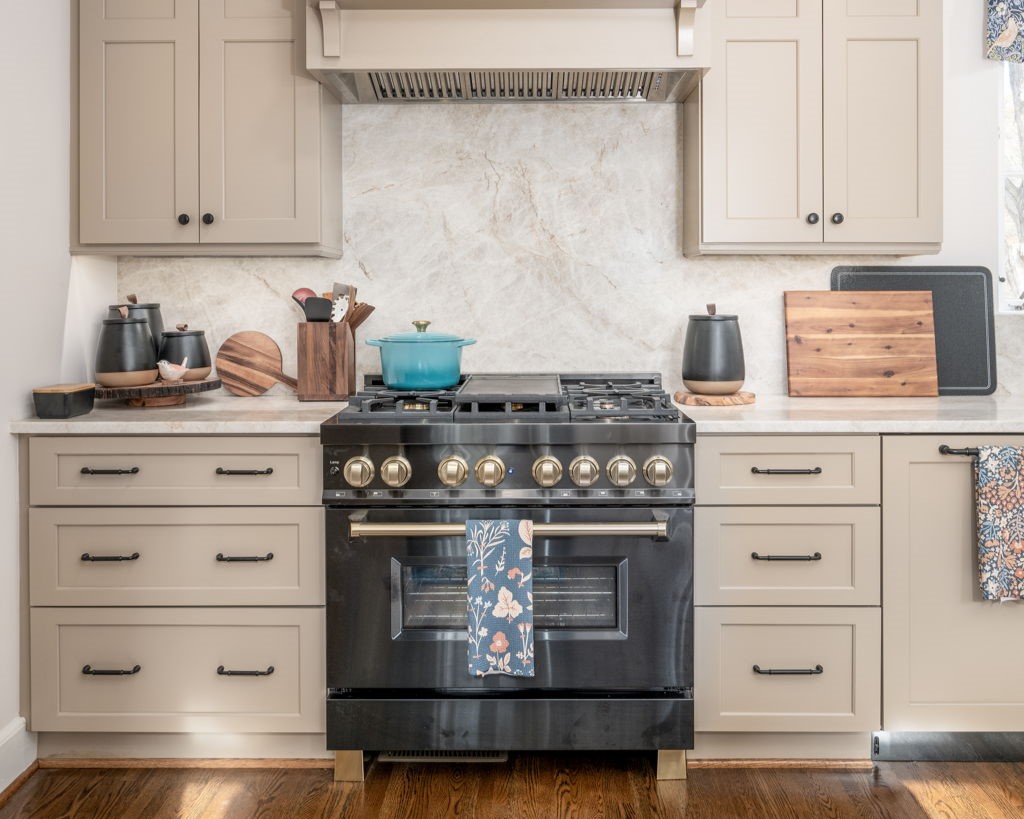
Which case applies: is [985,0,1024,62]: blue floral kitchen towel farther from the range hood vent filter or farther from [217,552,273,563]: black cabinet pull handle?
[217,552,273,563]: black cabinet pull handle

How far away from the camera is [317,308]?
2.69m

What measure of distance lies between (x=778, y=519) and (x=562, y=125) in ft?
4.77

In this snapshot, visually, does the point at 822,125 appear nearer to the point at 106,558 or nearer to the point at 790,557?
the point at 790,557

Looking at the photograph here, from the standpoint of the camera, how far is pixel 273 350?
2.90m

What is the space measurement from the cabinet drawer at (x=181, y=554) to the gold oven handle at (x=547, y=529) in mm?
188

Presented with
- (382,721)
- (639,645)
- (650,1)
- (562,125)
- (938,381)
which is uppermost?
(650,1)

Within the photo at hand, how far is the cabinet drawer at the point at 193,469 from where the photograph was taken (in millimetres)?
2254

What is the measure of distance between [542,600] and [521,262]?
1.19 meters

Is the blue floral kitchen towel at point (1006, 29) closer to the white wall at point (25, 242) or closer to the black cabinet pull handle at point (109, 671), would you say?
the white wall at point (25, 242)

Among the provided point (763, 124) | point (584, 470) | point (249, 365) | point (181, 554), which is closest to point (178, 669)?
point (181, 554)

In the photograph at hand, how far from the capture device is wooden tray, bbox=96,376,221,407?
2.49 meters

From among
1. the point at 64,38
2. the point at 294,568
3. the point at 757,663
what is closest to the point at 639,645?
the point at 757,663

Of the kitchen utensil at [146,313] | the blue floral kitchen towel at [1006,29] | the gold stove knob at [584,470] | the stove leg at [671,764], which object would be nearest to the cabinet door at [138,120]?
the kitchen utensil at [146,313]

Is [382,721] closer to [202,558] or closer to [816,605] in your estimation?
[202,558]
